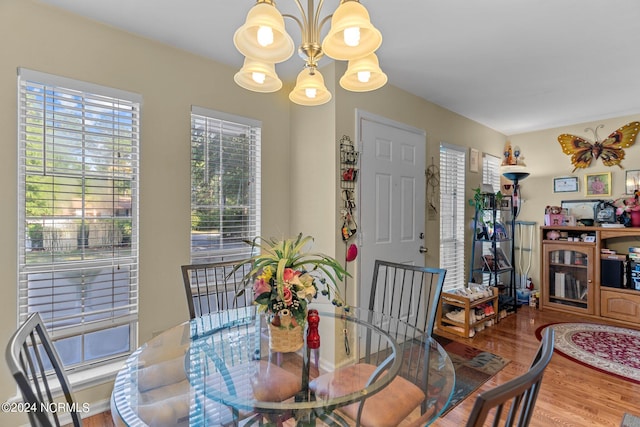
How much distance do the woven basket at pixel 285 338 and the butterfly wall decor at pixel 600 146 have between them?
4.78 m

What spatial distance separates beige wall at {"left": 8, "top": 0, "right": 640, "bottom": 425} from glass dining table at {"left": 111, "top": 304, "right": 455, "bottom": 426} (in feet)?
2.56

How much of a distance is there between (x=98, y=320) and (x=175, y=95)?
169cm

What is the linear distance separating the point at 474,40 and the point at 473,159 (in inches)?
85.1

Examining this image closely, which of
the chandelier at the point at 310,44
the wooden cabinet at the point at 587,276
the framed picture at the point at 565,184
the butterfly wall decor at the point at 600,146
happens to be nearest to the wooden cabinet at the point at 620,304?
the wooden cabinet at the point at 587,276

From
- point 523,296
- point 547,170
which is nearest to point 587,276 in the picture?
point 523,296

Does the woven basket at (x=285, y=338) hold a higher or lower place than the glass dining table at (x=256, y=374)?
higher

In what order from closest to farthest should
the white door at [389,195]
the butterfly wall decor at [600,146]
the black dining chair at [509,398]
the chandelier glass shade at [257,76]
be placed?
the black dining chair at [509,398] → the chandelier glass shade at [257,76] → the white door at [389,195] → the butterfly wall decor at [600,146]

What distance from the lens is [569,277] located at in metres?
4.12

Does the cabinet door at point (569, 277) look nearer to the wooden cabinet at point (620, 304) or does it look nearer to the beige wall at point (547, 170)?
the wooden cabinet at point (620, 304)

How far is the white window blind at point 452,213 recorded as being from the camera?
3768mm

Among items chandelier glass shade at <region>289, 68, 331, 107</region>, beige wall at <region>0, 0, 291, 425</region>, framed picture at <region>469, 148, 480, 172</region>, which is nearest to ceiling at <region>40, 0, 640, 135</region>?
beige wall at <region>0, 0, 291, 425</region>

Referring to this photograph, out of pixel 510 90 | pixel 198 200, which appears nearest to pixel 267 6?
pixel 198 200

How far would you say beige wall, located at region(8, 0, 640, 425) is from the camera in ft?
5.97

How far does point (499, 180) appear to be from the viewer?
4.86m
